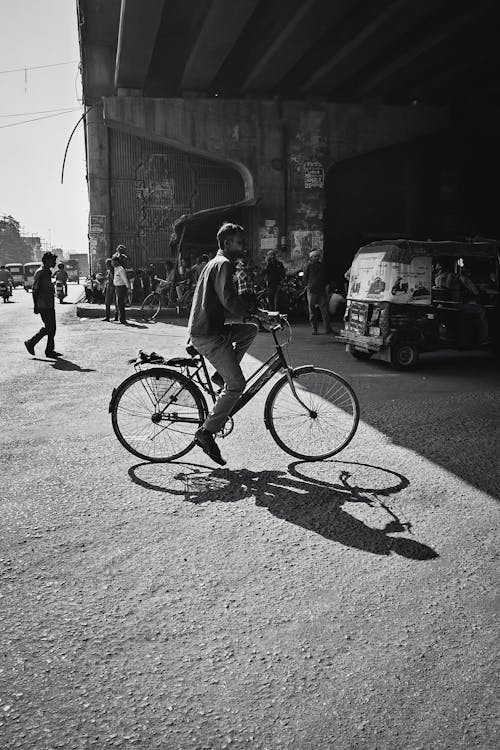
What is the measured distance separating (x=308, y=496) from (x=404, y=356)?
629 centimetres

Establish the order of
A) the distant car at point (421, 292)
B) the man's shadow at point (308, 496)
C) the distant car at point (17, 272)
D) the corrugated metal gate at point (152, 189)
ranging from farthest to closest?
1. the distant car at point (17, 272)
2. the corrugated metal gate at point (152, 189)
3. the distant car at point (421, 292)
4. the man's shadow at point (308, 496)

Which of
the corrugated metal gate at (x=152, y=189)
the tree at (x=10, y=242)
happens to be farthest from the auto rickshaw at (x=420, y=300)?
the tree at (x=10, y=242)

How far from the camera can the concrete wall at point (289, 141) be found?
21.7 m

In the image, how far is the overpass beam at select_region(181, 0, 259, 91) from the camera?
15.5m

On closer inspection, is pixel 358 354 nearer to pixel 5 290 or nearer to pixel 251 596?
pixel 251 596

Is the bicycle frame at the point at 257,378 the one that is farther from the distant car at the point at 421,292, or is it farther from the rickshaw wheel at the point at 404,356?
the distant car at the point at 421,292

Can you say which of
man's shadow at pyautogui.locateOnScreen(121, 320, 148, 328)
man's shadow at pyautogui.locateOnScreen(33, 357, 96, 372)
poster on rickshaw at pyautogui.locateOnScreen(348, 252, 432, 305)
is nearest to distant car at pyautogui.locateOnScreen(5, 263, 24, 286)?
man's shadow at pyautogui.locateOnScreen(121, 320, 148, 328)

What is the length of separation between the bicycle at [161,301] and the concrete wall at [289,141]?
3584 mm

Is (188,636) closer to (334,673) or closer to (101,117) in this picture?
(334,673)

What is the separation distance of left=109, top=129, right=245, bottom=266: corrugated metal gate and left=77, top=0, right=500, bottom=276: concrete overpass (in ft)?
0.13

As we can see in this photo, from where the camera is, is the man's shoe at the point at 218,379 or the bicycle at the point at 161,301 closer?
the man's shoe at the point at 218,379

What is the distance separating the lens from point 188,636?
2775mm

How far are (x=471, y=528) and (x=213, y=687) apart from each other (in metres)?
2.11

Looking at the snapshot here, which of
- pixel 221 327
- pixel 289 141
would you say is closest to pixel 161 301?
pixel 289 141
